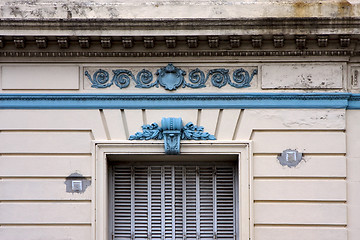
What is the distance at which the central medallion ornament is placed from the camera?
11.0 metres

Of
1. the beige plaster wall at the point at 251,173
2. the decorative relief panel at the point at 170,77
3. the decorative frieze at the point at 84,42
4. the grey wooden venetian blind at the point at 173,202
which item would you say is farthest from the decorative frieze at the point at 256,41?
the decorative frieze at the point at 84,42

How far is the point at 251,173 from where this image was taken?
35.2 ft

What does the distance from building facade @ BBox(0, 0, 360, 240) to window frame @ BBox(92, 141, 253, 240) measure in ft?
0.06

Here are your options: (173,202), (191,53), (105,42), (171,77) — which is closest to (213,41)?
(191,53)

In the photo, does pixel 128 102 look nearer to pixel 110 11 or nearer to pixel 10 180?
pixel 110 11

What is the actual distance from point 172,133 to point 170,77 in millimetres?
920

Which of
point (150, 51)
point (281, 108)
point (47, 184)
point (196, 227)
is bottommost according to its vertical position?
point (196, 227)

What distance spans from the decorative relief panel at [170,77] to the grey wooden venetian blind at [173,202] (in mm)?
1351

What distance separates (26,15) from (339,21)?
4.92 metres

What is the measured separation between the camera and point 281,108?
10883 mm

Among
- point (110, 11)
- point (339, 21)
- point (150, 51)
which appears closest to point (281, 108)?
point (339, 21)

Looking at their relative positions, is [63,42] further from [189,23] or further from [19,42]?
[189,23]

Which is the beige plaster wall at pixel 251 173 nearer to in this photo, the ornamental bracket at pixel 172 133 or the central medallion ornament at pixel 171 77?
the ornamental bracket at pixel 172 133

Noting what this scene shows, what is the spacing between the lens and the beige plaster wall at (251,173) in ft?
35.0
